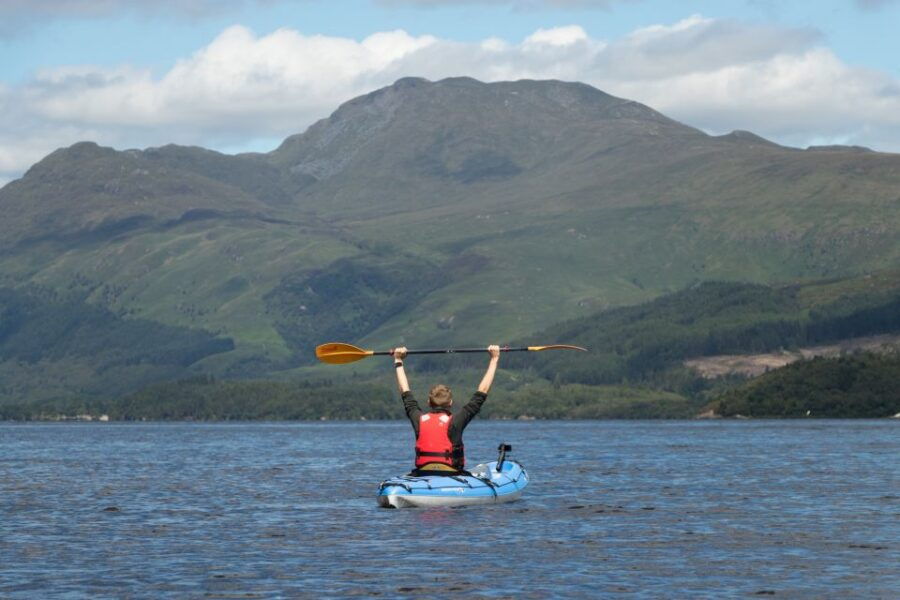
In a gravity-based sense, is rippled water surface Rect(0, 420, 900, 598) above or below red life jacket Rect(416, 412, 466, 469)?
below

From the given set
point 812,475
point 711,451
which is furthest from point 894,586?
point 711,451

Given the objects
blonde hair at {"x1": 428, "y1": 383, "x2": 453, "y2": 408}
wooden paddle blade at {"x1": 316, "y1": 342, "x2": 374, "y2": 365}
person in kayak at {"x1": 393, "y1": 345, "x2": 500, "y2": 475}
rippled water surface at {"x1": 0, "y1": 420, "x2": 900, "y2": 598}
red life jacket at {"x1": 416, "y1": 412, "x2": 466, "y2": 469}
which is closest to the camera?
rippled water surface at {"x1": 0, "y1": 420, "x2": 900, "y2": 598}

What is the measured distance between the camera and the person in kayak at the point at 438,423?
62.2 m

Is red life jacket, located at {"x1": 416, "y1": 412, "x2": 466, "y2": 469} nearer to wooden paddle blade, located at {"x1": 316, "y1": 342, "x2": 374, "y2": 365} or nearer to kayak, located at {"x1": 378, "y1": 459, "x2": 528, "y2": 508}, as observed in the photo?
kayak, located at {"x1": 378, "y1": 459, "x2": 528, "y2": 508}

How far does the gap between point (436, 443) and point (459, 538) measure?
6.98 metres

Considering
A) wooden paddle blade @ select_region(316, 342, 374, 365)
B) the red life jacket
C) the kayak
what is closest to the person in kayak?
the red life jacket

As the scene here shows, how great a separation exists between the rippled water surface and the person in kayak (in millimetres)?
2351

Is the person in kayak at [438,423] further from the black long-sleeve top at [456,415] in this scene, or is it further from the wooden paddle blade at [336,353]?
the wooden paddle blade at [336,353]

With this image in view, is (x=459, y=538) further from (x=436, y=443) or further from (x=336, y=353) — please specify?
(x=336, y=353)

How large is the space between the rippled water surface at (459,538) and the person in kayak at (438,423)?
7.71ft

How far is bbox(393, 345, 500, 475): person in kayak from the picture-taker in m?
62.2

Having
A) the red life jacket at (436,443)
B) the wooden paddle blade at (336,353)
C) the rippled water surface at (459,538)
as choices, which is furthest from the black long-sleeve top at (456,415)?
the wooden paddle blade at (336,353)

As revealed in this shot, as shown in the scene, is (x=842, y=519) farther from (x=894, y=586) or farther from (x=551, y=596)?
(x=551, y=596)

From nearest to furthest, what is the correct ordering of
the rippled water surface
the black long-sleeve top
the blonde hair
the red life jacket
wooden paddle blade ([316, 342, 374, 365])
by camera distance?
the rippled water surface < the black long-sleeve top < the blonde hair < the red life jacket < wooden paddle blade ([316, 342, 374, 365])
